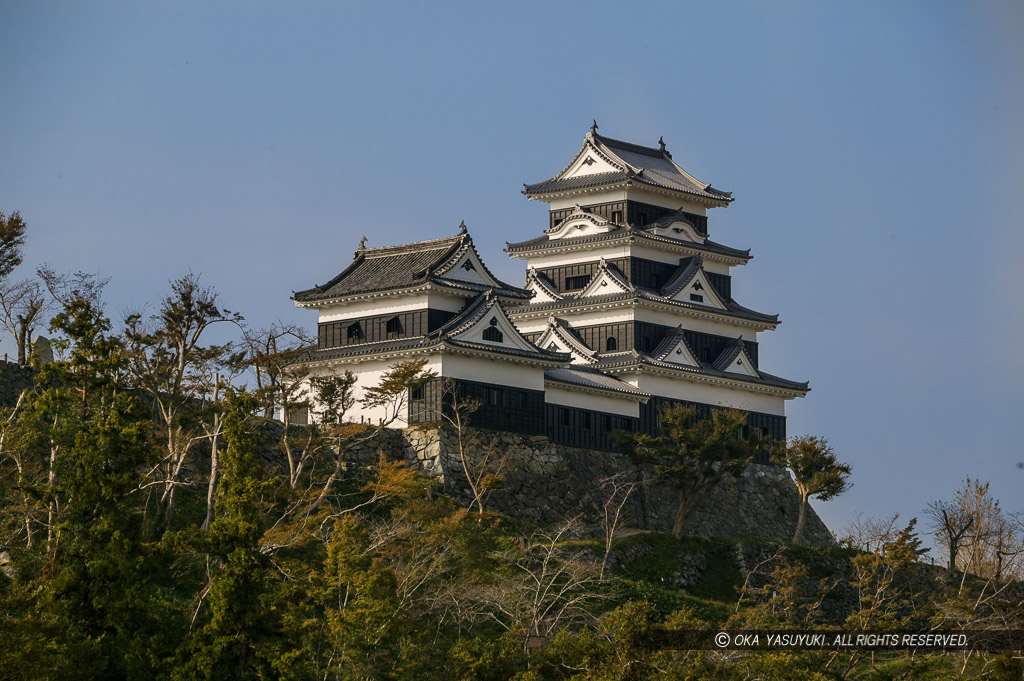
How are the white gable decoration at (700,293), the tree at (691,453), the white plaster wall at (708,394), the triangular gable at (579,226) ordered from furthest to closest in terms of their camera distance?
the triangular gable at (579,226), the white gable decoration at (700,293), the white plaster wall at (708,394), the tree at (691,453)

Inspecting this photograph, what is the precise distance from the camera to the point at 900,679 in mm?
36500

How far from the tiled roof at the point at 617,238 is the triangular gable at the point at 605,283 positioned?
111 centimetres

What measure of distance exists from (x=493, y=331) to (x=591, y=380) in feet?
20.1

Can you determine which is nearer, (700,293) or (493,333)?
(493,333)

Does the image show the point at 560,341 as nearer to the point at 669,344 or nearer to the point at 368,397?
the point at 669,344

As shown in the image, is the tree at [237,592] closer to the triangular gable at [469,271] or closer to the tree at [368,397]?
the tree at [368,397]

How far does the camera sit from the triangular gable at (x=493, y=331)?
43625 millimetres

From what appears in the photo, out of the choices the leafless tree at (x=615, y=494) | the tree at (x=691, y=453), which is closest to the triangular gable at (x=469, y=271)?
the tree at (x=691, y=453)

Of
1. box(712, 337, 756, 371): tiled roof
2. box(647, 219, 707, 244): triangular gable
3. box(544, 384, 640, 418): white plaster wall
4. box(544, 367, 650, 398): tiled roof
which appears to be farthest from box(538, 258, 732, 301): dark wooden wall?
box(544, 384, 640, 418): white plaster wall

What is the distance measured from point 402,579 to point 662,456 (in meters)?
14.6

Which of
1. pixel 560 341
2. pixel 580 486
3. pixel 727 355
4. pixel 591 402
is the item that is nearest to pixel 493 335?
pixel 580 486

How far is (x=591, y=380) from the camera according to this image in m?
49.6

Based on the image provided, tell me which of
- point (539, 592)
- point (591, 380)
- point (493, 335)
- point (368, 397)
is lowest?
point (539, 592)

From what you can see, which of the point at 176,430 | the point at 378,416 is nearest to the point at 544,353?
the point at 378,416
